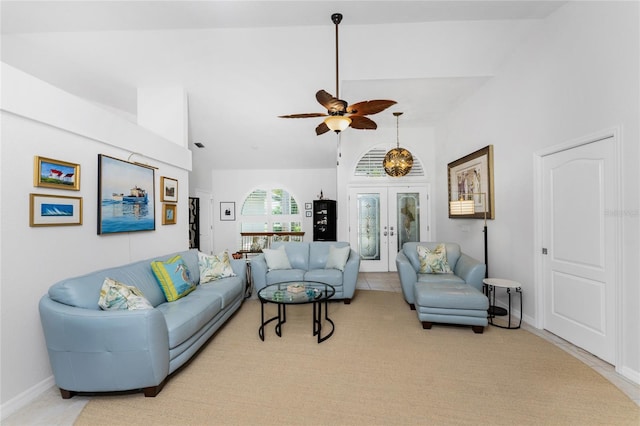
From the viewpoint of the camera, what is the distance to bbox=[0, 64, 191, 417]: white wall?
190 cm

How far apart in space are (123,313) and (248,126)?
14.5 feet

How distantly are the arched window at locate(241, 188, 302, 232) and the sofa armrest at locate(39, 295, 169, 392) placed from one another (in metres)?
5.97

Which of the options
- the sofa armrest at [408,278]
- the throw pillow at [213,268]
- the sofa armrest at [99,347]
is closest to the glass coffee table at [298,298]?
the throw pillow at [213,268]

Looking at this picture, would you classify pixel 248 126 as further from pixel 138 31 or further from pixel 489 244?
pixel 489 244

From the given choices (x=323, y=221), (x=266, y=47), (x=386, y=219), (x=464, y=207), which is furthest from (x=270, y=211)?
(x=464, y=207)

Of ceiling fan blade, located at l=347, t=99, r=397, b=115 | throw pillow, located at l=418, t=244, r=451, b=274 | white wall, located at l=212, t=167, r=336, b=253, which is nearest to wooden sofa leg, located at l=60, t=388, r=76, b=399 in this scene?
ceiling fan blade, located at l=347, t=99, r=397, b=115

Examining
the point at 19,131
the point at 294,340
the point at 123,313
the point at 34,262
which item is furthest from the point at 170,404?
the point at 19,131

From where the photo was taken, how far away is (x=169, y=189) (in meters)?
3.90

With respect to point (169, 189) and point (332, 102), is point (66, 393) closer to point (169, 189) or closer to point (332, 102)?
point (169, 189)

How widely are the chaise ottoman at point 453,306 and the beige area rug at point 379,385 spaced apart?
133 mm

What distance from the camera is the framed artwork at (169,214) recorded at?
3.78m

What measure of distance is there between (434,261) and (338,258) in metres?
1.40

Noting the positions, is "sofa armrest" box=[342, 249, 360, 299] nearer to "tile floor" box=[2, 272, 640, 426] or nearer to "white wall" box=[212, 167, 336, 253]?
"tile floor" box=[2, 272, 640, 426]

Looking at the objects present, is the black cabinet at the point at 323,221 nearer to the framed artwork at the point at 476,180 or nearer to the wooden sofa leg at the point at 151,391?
the framed artwork at the point at 476,180
